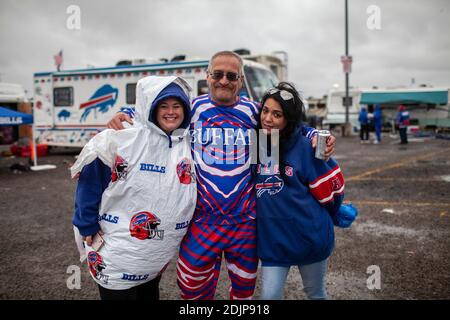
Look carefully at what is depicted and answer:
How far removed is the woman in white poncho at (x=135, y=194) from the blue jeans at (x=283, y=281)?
680mm

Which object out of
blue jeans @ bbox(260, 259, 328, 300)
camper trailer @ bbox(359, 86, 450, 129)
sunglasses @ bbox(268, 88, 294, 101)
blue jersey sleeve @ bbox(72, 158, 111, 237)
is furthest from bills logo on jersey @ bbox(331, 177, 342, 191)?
camper trailer @ bbox(359, 86, 450, 129)

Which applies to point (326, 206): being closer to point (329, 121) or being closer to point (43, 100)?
point (43, 100)

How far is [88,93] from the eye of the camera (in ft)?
46.5

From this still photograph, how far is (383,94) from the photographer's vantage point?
26.8 metres

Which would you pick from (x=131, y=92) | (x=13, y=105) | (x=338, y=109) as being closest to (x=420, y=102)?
(x=338, y=109)

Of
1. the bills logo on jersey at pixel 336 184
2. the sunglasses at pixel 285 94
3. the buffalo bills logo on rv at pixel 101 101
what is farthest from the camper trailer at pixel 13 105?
the bills logo on jersey at pixel 336 184

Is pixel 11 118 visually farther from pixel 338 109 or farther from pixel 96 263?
pixel 338 109

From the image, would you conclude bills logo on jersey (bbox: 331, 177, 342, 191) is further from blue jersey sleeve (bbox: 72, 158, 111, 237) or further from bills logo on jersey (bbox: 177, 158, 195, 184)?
blue jersey sleeve (bbox: 72, 158, 111, 237)

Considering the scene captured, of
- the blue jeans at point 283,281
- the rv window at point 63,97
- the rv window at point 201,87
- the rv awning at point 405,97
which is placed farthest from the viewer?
the rv awning at point 405,97

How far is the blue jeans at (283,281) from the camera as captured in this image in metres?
2.48

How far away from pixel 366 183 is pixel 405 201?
5.67ft

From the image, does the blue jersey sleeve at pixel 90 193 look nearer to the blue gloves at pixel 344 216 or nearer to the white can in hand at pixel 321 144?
the white can in hand at pixel 321 144

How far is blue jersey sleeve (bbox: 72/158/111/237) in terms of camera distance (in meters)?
2.23

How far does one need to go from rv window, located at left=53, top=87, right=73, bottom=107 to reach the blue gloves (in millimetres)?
13782
